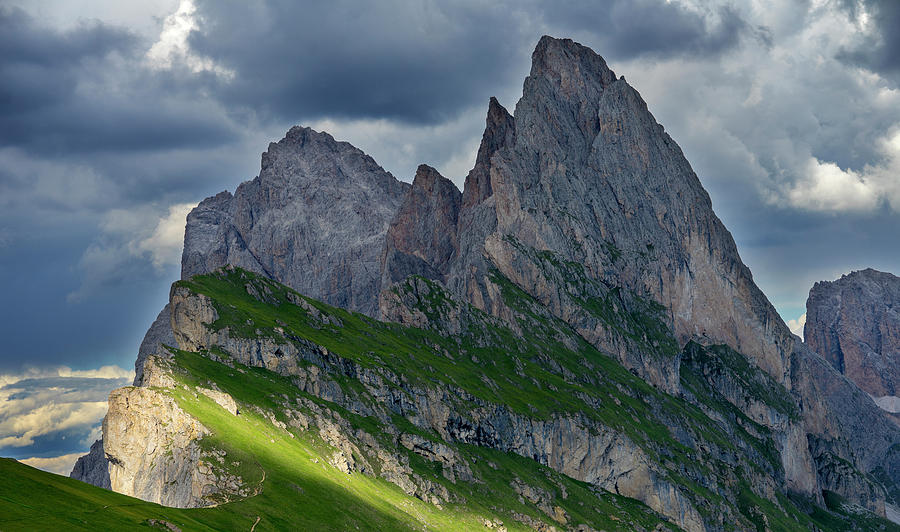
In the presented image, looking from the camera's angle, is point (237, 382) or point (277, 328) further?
point (277, 328)

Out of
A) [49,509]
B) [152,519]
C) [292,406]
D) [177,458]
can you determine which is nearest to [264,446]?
[177,458]

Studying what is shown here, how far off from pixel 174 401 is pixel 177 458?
11141 millimetres

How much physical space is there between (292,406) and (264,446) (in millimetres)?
30052

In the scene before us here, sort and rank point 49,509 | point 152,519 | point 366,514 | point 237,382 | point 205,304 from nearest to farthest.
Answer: point 49,509 → point 152,519 → point 366,514 → point 237,382 → point 205,304

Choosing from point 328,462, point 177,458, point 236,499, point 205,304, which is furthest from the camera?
point 205,304

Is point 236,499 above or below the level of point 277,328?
below

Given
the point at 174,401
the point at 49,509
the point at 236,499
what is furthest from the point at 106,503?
the point at 174,401

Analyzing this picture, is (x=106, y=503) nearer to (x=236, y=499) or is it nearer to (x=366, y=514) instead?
(x=236, y=499)

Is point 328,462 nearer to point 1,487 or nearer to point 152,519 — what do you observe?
point 152,519

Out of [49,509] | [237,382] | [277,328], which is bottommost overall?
[49,509]

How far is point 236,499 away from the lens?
119 metres

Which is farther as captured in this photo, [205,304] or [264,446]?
[205,304]

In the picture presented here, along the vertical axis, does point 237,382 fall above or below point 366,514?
above

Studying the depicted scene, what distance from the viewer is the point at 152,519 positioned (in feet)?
302
